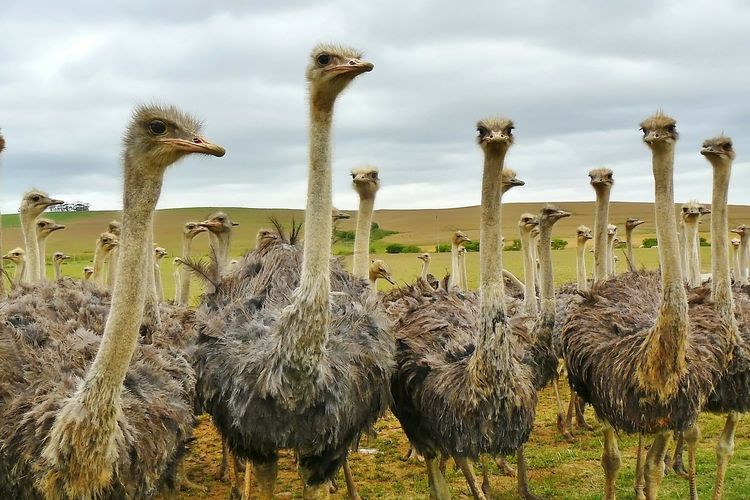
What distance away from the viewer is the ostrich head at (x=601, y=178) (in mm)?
7441

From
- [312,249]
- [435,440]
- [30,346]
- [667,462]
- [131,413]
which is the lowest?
[667,462]

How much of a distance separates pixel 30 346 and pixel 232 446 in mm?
1403

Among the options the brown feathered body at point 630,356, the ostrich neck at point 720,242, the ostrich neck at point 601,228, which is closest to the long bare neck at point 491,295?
the brown feathered body at point 630,356

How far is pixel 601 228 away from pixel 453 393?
3.13 meters

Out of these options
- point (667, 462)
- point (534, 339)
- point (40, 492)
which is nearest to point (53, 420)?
point (40, 492)

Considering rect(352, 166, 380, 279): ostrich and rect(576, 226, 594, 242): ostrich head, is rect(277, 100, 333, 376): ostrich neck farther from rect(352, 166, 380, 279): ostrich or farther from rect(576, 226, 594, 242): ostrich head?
rect(576, 226, 594, 242): ostrich head

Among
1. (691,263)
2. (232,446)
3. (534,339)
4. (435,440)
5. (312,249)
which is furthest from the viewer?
(691,263)

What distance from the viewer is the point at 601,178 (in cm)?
745

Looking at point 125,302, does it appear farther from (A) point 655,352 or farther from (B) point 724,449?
(B) point 724,449

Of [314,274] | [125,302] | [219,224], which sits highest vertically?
[219,224]

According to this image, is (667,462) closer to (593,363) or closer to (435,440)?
(593,363)

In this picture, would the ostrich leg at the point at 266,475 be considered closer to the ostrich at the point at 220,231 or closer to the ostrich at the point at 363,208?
the ostrich at the point at 363,208

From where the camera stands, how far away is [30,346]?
12.7 ft

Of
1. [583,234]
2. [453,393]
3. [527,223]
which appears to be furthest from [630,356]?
[583,234]
